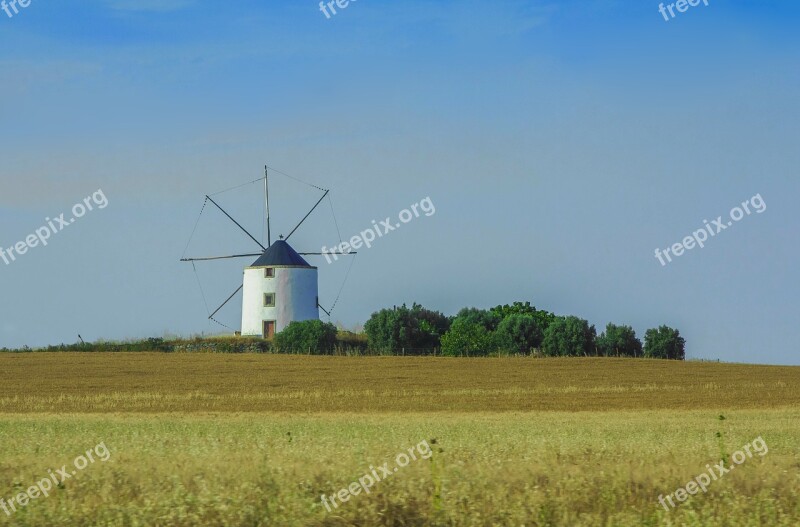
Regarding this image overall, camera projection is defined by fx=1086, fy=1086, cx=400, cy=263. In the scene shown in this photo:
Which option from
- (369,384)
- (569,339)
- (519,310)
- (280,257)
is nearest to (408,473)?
(369,384)

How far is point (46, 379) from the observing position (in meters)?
52.7

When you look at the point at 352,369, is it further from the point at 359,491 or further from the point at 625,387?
the point at 359,491

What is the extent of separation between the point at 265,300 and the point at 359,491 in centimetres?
6858

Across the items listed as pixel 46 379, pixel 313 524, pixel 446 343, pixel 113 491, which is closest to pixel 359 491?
pixel 313 524

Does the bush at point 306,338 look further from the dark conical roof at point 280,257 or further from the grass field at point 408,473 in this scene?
the grass field at point 408,473

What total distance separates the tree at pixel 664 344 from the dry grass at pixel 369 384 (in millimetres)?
12440

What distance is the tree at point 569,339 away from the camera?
75.5 metres

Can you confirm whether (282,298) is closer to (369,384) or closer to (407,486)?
(369,384)

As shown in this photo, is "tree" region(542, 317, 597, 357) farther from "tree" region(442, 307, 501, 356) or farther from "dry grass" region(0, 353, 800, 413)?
"dry grass" region(0, 353, 800, 413)

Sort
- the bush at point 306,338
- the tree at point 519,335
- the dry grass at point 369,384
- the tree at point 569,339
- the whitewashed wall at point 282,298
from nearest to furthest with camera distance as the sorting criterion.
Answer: the dry grass at point 369,384 < the bush at point 306,338 < the tree at point 569,339 < the tree at point 519,335 < the whitewashed wall at point 282,298

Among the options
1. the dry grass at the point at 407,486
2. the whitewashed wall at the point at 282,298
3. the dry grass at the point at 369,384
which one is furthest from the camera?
the whitewashed wall at the point at 282,298

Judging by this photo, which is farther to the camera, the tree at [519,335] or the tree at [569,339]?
the tree at [519,335]

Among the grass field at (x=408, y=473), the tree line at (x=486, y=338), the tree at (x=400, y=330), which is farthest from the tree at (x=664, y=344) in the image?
the grass field at (x=408, y=473)

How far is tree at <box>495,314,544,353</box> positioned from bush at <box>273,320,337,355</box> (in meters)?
12.0
